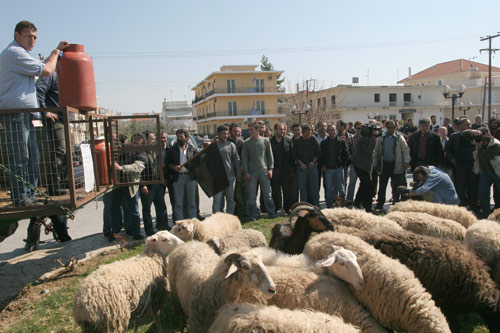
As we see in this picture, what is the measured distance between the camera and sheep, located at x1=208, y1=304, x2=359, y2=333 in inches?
105

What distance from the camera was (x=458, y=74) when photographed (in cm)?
7206

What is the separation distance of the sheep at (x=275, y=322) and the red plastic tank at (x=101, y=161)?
10.7 ft

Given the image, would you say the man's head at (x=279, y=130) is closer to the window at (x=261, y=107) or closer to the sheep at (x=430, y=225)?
the sheep at (x=430, y=225)

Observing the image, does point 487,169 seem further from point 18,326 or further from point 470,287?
point 18,326

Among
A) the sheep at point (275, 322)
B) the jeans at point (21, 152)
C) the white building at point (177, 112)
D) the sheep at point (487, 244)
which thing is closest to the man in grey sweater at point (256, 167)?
the sheep at point (487, 244)

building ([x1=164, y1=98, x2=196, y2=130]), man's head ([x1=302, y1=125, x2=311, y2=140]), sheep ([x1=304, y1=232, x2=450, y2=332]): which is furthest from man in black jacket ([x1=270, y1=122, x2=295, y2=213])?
building ([x1=164, y1=98, x2=196, y2=130])

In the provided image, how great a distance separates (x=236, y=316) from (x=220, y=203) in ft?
18.1

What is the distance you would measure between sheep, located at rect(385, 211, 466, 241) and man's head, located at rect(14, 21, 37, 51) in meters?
5.30

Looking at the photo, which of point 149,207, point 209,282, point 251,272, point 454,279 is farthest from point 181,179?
point 454,279

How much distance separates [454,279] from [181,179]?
568 centimetres

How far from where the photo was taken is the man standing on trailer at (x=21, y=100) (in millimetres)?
4270

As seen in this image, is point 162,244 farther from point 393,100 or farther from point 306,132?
point 393,100

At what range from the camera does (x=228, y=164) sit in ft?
27.0

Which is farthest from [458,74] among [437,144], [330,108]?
[437,144]
